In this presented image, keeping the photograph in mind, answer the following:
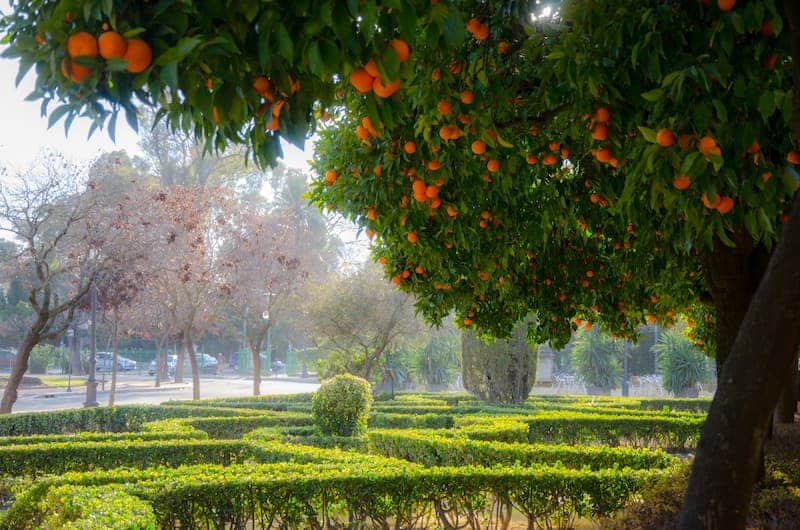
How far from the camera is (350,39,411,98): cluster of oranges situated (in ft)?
8.23

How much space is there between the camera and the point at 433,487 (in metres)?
7.77

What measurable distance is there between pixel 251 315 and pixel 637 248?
3150 centimetres

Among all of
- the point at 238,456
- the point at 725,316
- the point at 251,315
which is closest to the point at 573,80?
the point at 725,316

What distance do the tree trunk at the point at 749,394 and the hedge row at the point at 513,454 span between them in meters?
4.86

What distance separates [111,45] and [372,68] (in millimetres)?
835

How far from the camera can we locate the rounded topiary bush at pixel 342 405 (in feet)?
46.2

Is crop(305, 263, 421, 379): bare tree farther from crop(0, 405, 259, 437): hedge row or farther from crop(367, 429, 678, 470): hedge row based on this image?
crop(367, 429, 678, 470): hedge row

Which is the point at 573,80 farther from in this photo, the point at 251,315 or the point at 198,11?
the point at 251,315

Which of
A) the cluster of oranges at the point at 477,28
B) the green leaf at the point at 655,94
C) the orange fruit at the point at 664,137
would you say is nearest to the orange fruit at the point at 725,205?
the orange fruit at the point at 664,137

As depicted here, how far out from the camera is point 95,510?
Result: 6.04m

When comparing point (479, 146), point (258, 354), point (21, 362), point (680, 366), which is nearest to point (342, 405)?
point (21, 362)

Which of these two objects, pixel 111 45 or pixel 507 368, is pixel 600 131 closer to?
pixel 111 45

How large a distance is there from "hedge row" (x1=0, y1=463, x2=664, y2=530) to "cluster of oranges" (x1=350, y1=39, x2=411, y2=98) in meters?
5.70

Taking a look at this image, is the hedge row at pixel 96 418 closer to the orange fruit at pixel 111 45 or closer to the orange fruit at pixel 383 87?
the orange fruit at pixel 383 87
